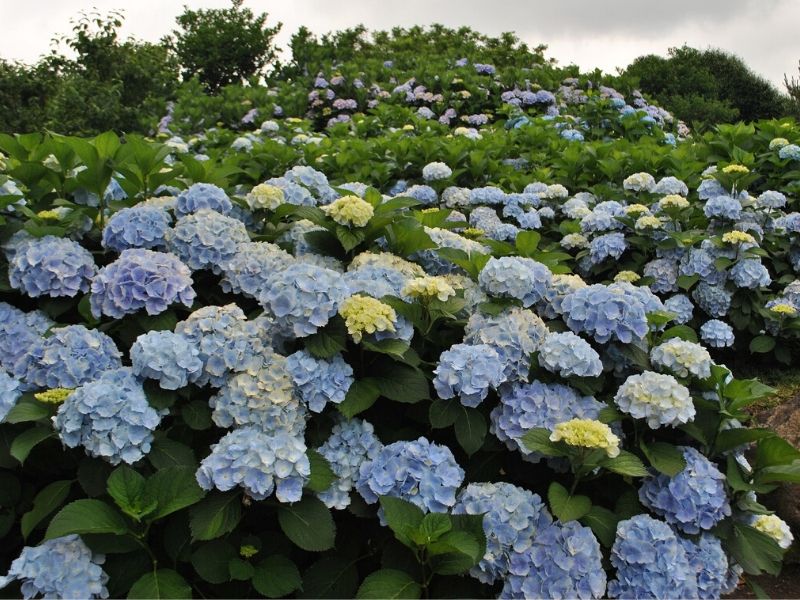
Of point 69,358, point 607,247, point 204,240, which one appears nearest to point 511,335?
point 204,240

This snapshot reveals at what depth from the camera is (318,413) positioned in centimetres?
216

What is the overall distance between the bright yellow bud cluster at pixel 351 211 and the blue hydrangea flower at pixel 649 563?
1283mm

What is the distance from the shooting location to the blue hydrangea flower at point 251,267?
246cm

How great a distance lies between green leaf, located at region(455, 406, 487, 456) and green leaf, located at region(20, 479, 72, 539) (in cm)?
114

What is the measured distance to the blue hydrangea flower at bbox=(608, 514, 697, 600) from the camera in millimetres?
1977

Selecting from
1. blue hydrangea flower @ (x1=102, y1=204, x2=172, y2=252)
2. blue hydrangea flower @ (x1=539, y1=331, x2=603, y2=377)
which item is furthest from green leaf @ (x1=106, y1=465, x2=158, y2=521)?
blue hydrangea flower @ (x1=539, y1=331, x2=603, y2=377)

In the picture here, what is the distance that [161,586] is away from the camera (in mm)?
1751

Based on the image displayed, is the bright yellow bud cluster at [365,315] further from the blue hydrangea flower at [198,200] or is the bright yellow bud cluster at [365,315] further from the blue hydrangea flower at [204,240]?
the blue hydrangea flower at [198,200]

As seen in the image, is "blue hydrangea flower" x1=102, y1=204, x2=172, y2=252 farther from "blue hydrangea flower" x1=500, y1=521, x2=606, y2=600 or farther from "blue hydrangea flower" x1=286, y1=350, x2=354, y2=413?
"blue hydrangea flower" x1=500, y1=521, x2=606, y2=600

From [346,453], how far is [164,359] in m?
0.57

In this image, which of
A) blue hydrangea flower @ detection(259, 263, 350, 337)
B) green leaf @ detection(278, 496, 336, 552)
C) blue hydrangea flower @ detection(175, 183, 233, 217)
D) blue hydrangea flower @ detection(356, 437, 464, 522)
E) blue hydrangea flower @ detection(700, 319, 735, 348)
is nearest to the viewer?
green leaf @ detection(278, 496, 336, 552)

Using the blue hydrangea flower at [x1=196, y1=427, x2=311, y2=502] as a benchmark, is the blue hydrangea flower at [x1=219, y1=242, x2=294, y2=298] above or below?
above

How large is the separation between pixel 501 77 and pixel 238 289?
10.7m

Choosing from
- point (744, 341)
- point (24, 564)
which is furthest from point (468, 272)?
point (744, 341)
